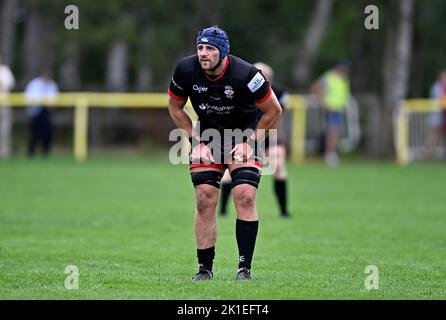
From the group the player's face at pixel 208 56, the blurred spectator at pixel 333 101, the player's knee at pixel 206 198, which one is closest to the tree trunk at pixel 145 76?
the blurred spectator at pixel 333 101

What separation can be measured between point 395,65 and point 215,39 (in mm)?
20879

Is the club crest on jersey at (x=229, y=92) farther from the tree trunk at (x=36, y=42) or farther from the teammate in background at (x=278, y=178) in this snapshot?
the tree trunk at (x=36, y=42)

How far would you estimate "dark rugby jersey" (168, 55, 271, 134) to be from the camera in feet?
29.4

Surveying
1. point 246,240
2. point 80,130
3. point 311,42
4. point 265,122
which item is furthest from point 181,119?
point 311,42

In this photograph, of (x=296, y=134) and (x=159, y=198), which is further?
(x=296, y=134)

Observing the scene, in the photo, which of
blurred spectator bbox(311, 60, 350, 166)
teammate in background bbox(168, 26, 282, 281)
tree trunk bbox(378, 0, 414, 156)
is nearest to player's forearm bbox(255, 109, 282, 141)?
teammate in background bbox(168, 26, 282, 281)

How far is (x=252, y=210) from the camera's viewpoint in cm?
913

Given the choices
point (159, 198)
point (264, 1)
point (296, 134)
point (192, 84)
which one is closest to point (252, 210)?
point (192, 84)

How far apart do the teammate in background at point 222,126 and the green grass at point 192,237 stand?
42 cm

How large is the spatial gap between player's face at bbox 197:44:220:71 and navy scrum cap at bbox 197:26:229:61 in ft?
0.11

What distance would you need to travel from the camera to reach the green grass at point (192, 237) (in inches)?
345

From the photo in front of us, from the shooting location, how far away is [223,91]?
8969mm

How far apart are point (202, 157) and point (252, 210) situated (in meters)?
0.62
